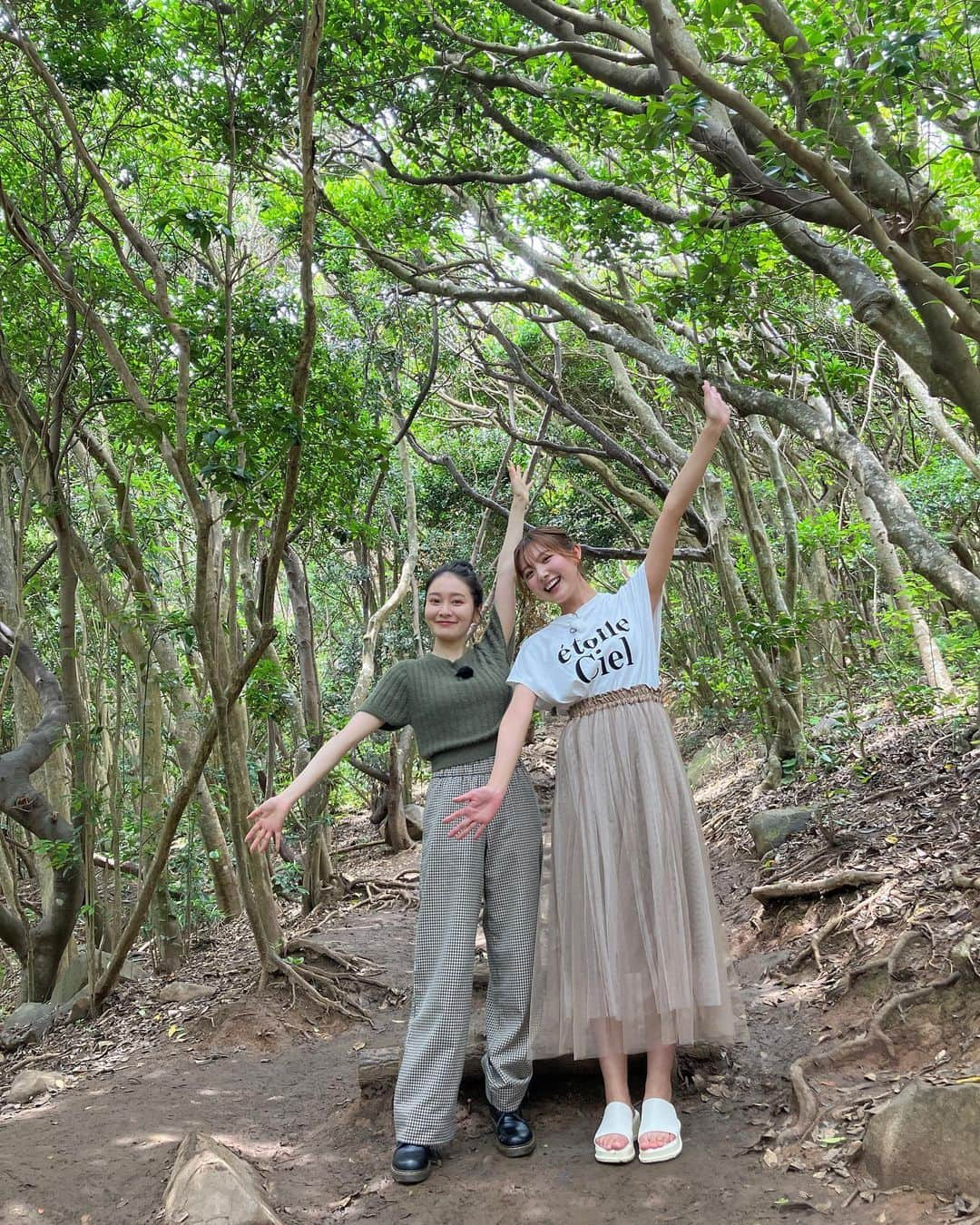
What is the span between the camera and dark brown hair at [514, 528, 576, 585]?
10.9 feet

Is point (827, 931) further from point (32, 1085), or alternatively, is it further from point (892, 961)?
point (32, 1085)

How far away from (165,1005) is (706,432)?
5.17 m

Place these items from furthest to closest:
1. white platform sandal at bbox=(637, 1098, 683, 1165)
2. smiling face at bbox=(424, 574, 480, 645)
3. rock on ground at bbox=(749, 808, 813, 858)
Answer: rock on ground at bbox=(749, 808, 813, 858)
smiling face at bbox=(424, 574, 480, 645)
white platform sandal at bbox=(637, 1098, 683, 1165)

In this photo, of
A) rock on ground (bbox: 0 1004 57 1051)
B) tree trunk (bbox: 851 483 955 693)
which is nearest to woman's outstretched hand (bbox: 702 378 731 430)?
tree trunk (bbox: 851 483 955 693)

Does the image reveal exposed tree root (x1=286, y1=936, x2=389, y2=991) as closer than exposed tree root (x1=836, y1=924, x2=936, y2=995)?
No

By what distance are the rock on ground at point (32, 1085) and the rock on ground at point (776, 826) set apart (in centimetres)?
460

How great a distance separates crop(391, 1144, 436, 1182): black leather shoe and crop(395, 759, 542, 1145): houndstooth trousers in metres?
0.03

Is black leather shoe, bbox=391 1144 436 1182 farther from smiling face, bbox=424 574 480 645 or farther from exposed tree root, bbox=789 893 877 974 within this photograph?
exposed tree root, bbox=789 893 877 974

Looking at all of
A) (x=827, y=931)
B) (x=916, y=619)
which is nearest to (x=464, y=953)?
(x=827, y=931)

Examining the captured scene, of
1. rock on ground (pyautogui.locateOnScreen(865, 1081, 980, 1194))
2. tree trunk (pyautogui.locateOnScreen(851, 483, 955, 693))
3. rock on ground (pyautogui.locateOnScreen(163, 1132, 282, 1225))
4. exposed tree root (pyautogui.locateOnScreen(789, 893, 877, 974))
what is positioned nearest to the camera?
rock on ground (pyautogui.locateOnScreen(865, 1081, 980, 1194))

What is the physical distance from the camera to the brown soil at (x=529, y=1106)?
9.13 feet

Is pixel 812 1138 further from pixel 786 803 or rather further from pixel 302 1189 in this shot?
pixel 786 803

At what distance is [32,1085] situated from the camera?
15.9 ft

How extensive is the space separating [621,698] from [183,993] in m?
4.47
